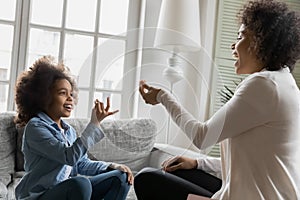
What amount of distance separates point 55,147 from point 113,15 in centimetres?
170

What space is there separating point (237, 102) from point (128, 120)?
39 cm

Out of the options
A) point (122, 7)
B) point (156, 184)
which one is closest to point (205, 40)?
point (122, 7)

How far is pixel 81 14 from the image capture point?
9.82 feet

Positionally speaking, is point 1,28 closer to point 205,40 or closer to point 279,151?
point 205,40

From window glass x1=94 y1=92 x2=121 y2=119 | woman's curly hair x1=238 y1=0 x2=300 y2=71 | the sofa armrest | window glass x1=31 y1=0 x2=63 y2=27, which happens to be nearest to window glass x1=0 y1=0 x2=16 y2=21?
window glass x1=31 y1=0 x2=63 y2=27

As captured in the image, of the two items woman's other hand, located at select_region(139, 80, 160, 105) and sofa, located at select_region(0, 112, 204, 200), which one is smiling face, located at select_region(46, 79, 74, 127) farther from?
woman's other hand, located at select_region(139, 80, 160, 105)

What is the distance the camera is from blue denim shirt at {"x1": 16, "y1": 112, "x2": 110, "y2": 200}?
1.61m

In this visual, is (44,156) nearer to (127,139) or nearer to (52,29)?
(127,139)

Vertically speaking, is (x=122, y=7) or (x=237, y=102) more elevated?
(x=122, y=7)

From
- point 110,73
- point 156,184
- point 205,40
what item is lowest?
point 156,184

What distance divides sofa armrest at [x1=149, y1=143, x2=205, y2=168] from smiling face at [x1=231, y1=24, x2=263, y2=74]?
35cm

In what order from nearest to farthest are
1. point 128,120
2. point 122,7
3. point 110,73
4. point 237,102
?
point 237,102, point 110,73, point 128,120, point 122,7

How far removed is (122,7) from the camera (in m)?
3.08

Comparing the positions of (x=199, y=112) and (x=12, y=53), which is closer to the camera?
(x=199, y=112)
